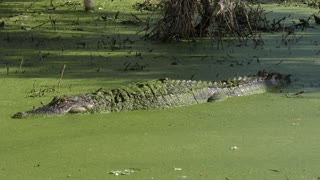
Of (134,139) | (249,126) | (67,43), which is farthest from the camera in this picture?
(67,43)

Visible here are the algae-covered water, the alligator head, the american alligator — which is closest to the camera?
the algae-covered water

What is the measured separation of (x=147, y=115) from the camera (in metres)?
6.09

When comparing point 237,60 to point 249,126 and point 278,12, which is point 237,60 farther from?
point 278,12

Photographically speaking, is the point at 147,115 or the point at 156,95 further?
the point at 156,95

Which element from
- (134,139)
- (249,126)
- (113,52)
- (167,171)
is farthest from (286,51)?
(167,171)

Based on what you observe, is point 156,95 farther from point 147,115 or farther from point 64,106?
point 64,106

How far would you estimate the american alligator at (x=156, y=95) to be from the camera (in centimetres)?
601

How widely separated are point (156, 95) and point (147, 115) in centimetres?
32

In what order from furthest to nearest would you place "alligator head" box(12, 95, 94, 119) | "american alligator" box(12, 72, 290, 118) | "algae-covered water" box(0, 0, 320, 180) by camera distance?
"american alligator" box(12, 72, 290, 118) → "alligator head" box(12, 95, 94, 119) → "algae-covered water" box(0, 0, 320, 180)

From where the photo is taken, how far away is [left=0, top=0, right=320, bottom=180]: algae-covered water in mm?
4438

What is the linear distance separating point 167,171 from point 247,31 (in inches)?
229

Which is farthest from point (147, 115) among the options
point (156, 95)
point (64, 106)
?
point (64, 106)

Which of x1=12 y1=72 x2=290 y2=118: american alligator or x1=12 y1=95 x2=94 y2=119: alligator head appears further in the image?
x1=12 y1=72 x2=290 y2=118: american alligator

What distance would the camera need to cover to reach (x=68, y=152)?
4840 millimetres
